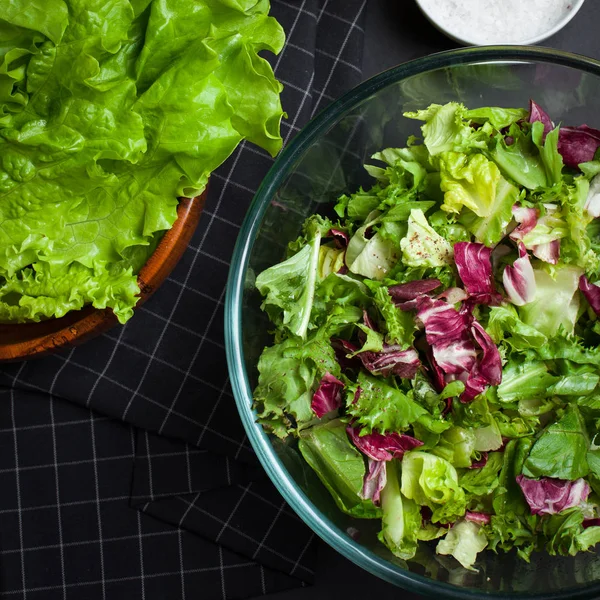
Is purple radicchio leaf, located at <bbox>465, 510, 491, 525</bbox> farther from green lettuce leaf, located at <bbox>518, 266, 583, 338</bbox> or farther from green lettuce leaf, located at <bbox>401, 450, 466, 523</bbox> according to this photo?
green lettuce leaf, located at <bbox>518, 266, 583, 338</bbox>

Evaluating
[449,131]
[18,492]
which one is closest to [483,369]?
[449,131]

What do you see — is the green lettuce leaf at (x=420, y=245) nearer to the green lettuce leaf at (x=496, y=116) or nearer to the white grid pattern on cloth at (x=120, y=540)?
the green lettuce leaf at (x=496, y=116)

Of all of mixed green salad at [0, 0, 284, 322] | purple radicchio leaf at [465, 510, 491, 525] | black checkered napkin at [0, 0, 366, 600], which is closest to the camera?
mixed green salad at [0, 0, 284, 322]

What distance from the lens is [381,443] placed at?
114 centimetres

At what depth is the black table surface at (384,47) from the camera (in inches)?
60.4

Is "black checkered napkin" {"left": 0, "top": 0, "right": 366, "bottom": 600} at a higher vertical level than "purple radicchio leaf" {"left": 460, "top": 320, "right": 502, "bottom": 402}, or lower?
lower

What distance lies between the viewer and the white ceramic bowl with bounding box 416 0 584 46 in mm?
1495

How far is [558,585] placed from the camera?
125 centimetres

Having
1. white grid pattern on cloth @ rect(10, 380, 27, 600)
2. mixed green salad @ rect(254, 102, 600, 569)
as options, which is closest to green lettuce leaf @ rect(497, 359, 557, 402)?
mixed green salad @ rect(254, 102, 600, 569)

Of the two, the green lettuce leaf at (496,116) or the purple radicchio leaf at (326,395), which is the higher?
the green lettuce leaf at (496,116)

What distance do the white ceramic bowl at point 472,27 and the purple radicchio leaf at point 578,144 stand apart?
389mm

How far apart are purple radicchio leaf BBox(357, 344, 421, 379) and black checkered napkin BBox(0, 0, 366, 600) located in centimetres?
45

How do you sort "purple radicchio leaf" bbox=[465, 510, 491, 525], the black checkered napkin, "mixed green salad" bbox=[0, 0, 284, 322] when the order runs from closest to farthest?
1. "mixed green salad" bbox=[0, 0, 284, 322]
2. "purple radicchio leaf" bbox=[465, 510, 491, 525]
3. the black checkered napkin

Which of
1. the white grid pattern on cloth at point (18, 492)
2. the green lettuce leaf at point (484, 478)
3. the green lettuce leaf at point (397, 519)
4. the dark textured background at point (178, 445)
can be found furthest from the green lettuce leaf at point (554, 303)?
the white grid pattern on cloth at point (18, 492)
